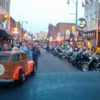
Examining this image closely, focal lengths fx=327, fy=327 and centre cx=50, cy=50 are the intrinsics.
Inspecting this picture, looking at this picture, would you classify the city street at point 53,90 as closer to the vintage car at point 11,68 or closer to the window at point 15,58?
the vintage car at point 11,68

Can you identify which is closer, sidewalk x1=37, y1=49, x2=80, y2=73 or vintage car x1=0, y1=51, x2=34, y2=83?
vintage car x1=0, y1=51, x2=34, y2=83

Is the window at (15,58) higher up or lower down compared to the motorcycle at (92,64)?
higher up

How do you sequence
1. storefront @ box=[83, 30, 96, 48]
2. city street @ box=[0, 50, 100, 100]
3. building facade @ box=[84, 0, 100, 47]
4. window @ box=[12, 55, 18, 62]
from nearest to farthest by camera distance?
1. city street @ box=[0, 50, 100, 100]
2. window @ box=[12, 55, 18, 62]
3. building facade @ box=[84, 0, 100, 47]
4. storefront @ box=[83, 30, 96, 48]

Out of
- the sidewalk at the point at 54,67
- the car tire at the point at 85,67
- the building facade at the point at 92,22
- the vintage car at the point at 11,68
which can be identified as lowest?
the sidewalk at the point at 54,67

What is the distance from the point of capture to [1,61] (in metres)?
13.8

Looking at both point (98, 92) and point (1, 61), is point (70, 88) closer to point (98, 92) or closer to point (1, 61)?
point (98, 92)

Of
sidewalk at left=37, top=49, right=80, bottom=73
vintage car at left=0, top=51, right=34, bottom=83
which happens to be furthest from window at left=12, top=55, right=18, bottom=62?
sidewalk at left=37, top=49, right=80, bottom=73

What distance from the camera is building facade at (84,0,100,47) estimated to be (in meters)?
46.2

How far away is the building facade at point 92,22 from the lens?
4617 cm

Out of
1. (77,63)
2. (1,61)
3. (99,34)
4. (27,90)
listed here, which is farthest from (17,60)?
(99,34)

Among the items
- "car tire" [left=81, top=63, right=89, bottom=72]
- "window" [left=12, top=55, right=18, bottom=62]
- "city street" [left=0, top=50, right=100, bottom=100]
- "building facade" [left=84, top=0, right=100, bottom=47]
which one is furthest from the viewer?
"building facade" [left=84, top=0, right=100, bottom=47]

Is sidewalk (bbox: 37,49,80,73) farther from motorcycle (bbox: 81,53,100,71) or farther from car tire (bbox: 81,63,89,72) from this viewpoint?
motorcycle (bbox: 81,53,100,71)

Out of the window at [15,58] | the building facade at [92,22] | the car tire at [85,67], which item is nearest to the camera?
the window at [15,58]

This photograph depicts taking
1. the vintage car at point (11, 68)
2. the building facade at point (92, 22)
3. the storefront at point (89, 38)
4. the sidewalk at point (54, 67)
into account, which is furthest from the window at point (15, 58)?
the storefront at point (89, 38)
